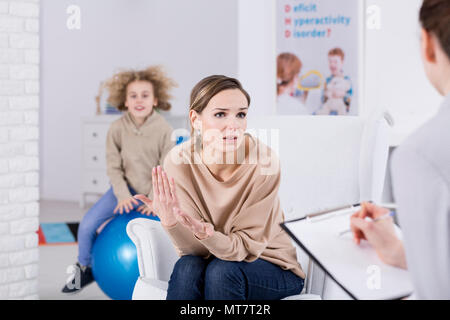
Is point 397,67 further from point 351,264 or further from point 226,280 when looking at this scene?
point 351,264

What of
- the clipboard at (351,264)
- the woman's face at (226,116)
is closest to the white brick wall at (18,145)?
the woman's face at (226,116)

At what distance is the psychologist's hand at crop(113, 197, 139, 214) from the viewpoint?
2.56 meters

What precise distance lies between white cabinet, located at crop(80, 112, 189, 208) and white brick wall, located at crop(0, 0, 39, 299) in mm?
2885

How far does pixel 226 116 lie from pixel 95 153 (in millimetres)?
4067

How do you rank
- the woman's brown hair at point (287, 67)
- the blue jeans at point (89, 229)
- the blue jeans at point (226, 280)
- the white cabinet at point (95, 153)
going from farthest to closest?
the white cabinet at point (95, 153), the woman's brown hair at point (287, 67), the blue jeans at point (89, 229), the blue jeans at point (226, 280)

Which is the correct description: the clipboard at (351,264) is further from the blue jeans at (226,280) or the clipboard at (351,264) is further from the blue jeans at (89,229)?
the blue jeans at (89,229)

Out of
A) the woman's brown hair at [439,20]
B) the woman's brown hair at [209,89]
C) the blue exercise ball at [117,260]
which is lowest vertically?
the blue exercise ball at [117,260]

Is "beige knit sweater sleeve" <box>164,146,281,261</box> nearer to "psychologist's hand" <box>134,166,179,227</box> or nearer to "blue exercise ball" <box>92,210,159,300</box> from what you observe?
"psychologist's hand" <box>134,166,179,227</box>

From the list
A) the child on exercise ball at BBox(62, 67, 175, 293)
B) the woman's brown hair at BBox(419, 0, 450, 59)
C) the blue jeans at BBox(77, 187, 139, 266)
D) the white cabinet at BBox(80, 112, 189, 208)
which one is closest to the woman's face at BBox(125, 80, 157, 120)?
the child on exercise ball at BBox(62, 67, 175, 293)

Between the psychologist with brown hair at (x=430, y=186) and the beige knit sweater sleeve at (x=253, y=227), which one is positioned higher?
the psychologist with brown hair at (x=430, y=186)

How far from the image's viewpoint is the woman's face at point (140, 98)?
8.95 feet

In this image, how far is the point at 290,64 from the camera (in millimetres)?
3926

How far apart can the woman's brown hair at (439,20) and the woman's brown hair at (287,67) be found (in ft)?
10.0
